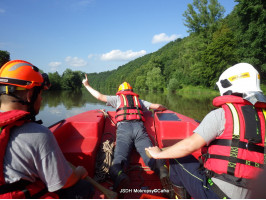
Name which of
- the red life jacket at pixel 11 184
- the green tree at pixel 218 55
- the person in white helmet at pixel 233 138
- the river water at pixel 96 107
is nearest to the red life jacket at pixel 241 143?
the person in white helmet at pixel 233 138

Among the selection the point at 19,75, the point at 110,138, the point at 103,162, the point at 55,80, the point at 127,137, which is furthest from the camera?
the point at 55,80

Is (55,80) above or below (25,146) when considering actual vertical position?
above

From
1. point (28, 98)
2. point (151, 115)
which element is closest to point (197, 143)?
point (28, 98)

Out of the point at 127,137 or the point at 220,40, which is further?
the point at 220,40

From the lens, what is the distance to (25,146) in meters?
1.00

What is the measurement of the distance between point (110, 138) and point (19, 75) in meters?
2.27

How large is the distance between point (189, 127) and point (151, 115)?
99 cm

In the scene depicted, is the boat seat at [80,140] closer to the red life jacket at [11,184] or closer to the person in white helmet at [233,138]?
the red life jacket at [11,184]

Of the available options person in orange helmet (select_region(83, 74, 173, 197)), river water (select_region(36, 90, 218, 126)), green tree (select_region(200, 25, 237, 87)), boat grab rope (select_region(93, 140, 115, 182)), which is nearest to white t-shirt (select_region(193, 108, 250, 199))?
person in orange helmet (select_region(83, 74, 173, 197))

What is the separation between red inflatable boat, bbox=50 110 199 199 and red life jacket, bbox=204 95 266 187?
2.67ft

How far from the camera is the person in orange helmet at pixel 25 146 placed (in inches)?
39.4

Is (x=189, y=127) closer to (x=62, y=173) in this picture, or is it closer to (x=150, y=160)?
(x=150, y=160)

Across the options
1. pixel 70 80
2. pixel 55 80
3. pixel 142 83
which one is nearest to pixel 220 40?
pixel 142 83

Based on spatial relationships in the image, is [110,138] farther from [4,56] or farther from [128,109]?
[4,56]
